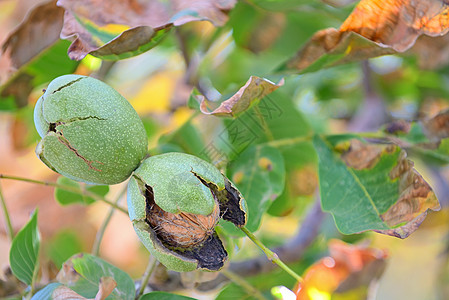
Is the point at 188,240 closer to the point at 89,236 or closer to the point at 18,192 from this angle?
the point at 89,236

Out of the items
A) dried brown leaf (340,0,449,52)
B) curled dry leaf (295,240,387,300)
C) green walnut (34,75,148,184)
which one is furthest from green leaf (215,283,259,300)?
dried brown leaf (340,0,449,52)

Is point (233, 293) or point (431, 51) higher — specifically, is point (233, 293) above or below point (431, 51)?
below

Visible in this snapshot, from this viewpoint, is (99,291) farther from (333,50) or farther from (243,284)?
(333,50)

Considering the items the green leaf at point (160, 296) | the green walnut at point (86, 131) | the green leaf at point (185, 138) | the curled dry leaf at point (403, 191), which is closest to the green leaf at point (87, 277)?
the green leaf at point (160, 296)

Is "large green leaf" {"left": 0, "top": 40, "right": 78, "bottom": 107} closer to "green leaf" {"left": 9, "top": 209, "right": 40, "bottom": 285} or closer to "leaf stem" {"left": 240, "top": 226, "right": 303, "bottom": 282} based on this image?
"green leaf" {"left": 9, "top": 209, "right": 40, "bottom": 285}

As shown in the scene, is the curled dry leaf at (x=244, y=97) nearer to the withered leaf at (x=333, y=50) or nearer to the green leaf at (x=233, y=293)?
the withered leaf at (x=333, y=50)

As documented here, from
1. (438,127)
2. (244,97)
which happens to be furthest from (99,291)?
(438,127)
